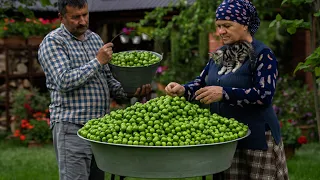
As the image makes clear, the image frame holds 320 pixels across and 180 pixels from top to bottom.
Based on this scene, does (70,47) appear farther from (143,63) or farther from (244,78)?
(244,78)

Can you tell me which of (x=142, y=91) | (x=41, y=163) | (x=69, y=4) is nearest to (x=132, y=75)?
(x=142, y=91)

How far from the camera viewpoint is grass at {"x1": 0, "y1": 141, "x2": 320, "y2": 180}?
651 centimetres

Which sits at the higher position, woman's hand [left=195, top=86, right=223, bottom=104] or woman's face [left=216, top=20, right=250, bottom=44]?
woman's face [left=216, top=20, right=250, bottom=44]

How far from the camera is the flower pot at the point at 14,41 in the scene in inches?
398

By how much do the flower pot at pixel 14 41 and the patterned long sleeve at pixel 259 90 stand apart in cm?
713

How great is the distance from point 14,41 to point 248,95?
740 centimetres

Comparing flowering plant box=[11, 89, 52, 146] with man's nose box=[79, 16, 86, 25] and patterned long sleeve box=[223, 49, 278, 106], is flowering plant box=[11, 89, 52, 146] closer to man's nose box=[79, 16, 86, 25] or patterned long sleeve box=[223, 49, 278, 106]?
man's nose box=[79, 16, 86, 25]

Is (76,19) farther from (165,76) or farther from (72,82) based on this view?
(165,76)

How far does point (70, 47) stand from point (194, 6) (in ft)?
15.4

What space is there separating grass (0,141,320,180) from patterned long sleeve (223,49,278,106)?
2.80 m

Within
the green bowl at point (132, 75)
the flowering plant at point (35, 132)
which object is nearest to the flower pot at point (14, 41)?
the flowering plant at point (35, 132)

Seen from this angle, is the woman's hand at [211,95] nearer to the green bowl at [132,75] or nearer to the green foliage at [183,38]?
the green bowl at [132,75]

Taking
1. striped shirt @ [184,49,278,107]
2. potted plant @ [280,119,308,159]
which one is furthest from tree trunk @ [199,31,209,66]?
striped shirt @ [184,49,278,107]

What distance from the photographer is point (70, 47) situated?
3955 millimetres
